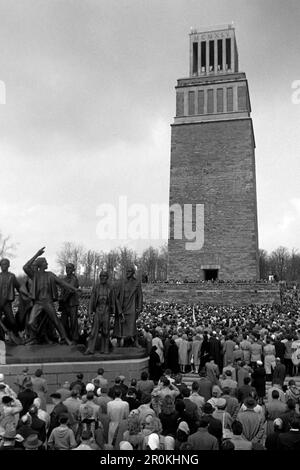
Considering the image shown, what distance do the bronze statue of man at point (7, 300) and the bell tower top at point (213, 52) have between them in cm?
4036

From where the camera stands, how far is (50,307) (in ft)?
31.9

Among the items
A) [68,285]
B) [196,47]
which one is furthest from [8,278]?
[196,47]

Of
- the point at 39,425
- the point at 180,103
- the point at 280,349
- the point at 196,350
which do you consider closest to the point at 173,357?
the point at 196,350

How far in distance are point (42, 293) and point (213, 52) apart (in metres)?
42.6

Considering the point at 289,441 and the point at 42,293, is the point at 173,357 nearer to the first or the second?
the point at 42,293

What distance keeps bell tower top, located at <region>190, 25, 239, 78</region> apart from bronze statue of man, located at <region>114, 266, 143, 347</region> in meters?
39.3

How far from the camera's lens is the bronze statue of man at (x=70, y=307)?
10.2 metres

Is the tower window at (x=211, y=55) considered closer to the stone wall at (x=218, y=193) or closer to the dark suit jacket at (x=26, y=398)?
the stone wall at (x=218, y=193)

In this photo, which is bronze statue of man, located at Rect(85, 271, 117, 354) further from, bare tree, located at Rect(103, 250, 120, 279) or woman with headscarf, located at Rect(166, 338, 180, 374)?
bare tree, located at Rect(103, 250, 120, 279)

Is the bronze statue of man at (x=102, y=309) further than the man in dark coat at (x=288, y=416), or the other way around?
the bronze statue of man at (x=102, y=309)

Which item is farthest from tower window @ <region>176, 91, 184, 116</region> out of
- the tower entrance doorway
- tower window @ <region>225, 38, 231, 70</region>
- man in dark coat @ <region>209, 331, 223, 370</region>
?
man in dark coat @ <region>209, 331, 223, 370</region>

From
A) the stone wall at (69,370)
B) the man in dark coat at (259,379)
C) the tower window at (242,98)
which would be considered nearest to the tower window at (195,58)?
the tower window at (242,98)
